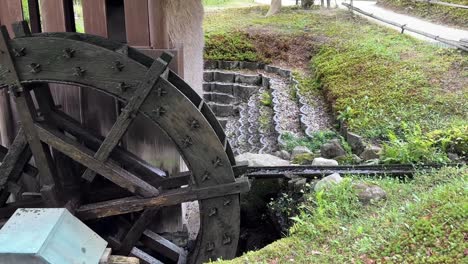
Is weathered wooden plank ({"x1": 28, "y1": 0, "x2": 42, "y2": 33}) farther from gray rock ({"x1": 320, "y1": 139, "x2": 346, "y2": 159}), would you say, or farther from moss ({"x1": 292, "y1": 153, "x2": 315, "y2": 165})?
gray rock ({"x1": 320, "y1": 139, "x2": 346, "y2": 159})

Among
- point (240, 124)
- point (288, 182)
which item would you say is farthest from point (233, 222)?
point (240, 124)

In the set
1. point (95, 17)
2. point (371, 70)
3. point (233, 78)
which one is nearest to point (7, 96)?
point (95, 17)

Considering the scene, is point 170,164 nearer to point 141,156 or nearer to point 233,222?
point 141,156

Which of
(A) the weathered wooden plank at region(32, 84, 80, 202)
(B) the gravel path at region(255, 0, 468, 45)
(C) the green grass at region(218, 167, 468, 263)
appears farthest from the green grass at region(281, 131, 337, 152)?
(B) the gravel path at region(255, 0, 468, 45)

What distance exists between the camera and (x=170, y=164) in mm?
4035

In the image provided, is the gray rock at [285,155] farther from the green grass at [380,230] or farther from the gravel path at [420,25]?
the gravel path at [420,25]

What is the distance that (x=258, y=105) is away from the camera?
7543mm

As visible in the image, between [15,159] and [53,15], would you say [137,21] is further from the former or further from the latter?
[15,159]

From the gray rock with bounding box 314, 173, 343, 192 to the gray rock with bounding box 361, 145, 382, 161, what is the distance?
909 millimetres

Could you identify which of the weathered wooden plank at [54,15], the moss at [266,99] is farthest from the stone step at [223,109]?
the weathered wooden plank at [54,15]

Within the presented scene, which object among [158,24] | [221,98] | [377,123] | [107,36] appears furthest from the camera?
[221,98]

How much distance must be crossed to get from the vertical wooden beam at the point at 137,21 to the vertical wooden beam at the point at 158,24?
0.04 m

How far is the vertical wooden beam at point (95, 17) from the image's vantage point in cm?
364

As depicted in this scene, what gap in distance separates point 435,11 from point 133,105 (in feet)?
35.9
